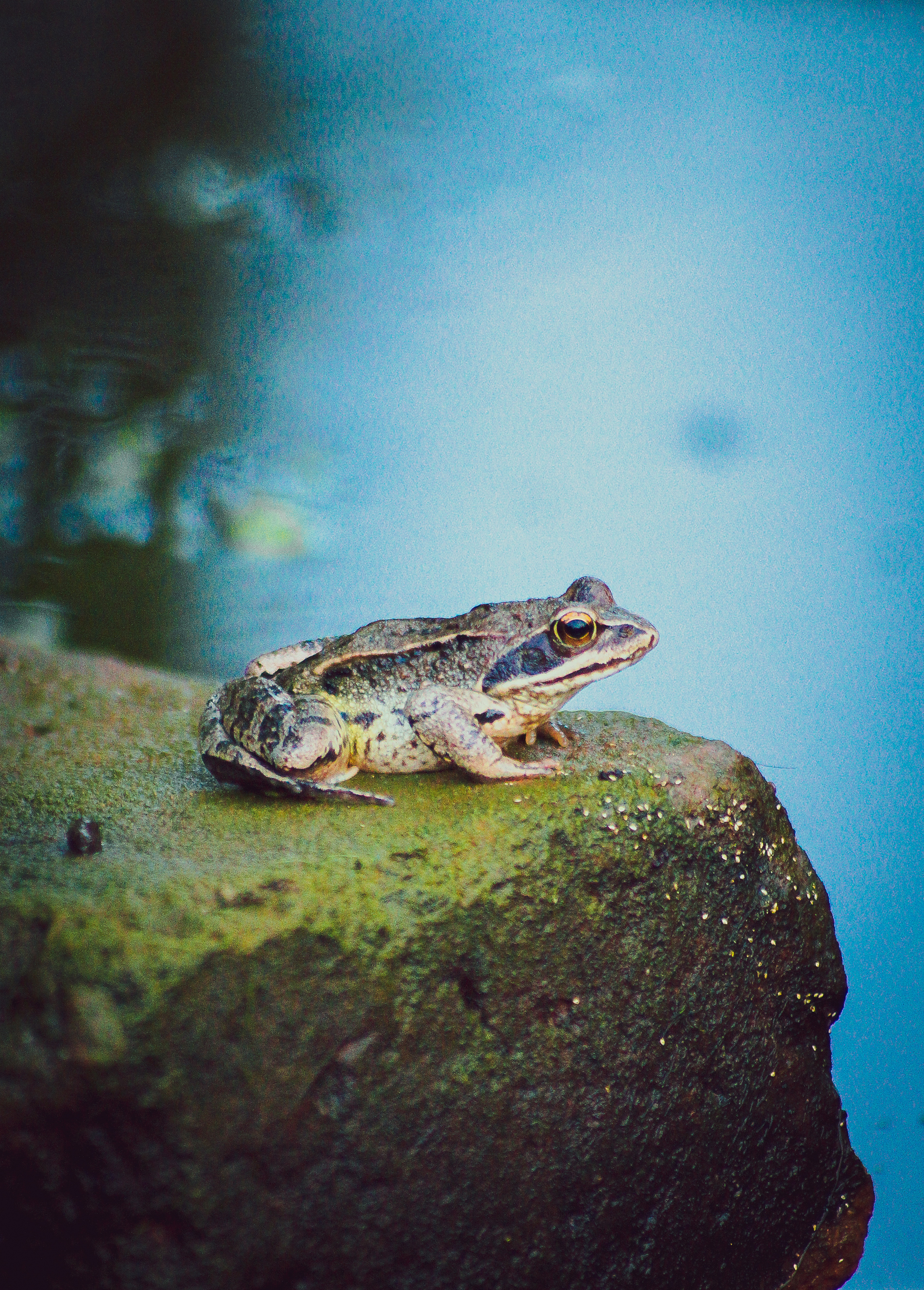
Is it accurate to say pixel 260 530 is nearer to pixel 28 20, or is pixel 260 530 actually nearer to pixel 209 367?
pixel 209 367

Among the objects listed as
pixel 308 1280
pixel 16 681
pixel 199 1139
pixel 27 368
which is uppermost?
pixel 27 368

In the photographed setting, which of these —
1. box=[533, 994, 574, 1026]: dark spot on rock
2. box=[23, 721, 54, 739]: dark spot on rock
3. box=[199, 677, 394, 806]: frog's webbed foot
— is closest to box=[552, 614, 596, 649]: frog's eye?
box=[199, 677, 394, 806]: frog's webbed foot

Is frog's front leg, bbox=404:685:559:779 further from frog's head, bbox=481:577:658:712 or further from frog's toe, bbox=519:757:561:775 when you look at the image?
frog's head, bbox=481:577:658:712

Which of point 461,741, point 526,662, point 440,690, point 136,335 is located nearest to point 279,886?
point 461,741

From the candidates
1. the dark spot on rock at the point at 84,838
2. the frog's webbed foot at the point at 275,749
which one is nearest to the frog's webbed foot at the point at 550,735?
the frog's webbed foot at the point at 275,749

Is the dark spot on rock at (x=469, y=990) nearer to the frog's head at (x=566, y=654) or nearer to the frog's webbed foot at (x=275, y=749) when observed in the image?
the frog's webbed foot at (x=275, y=749)

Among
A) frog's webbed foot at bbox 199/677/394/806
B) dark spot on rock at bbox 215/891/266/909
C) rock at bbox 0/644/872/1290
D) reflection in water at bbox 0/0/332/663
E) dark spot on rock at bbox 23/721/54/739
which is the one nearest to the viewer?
rock at bbox 0/644/872/1290

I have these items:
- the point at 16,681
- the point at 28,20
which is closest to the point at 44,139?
the point at 28,20
